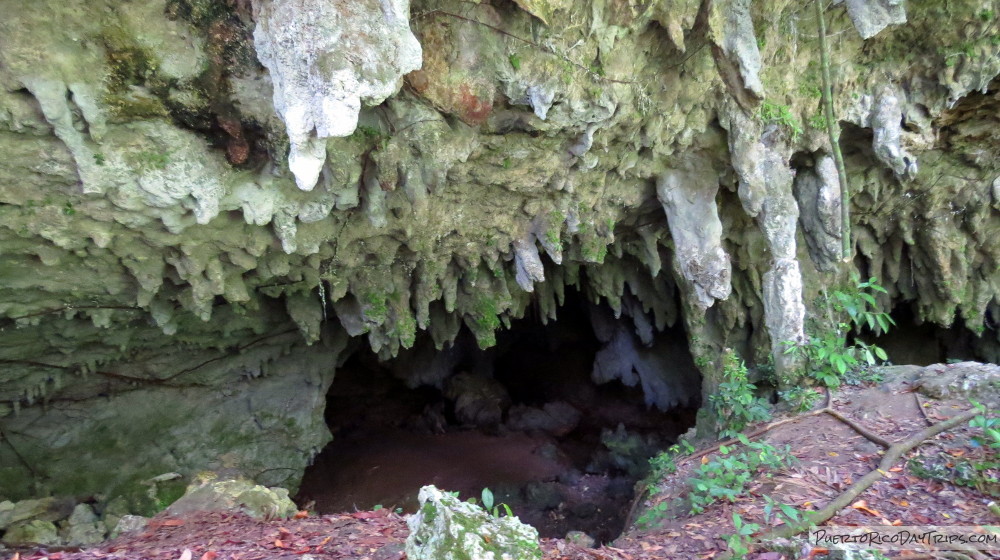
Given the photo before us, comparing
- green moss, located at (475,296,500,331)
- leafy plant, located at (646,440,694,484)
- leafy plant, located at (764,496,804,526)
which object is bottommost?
leafy plant, located at (646,440,694,484)

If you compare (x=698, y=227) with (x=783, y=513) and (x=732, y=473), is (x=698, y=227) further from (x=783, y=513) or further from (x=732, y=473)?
(x=783, y=513)

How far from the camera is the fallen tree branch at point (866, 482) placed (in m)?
3.18

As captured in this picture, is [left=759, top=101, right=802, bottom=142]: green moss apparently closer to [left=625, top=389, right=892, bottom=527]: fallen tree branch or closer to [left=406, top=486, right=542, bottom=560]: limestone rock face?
[left=625, top=389, right=892, bottom=527]: fallen tree branch

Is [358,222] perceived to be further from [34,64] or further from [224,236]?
[34,64]

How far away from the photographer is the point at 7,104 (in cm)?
332

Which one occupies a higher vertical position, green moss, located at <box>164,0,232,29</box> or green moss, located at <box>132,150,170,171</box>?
green moss, located at <box>164,0,232,29</box>

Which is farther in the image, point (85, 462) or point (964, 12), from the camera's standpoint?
point (85, 462)

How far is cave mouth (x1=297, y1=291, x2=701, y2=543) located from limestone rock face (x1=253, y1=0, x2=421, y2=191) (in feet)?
21.0

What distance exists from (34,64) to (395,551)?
11.6 ft

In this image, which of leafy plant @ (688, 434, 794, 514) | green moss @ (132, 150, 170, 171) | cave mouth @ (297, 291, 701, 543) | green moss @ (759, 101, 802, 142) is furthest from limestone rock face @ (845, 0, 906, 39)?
cave mouth @ (297, 291, 701, 543)

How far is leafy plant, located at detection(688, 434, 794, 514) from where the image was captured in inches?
163

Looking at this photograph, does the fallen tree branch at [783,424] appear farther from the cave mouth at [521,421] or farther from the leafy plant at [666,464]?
the cave mouth at [521,421]

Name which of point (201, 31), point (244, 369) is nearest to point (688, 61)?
point (201, 31)

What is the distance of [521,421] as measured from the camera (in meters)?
11.7
